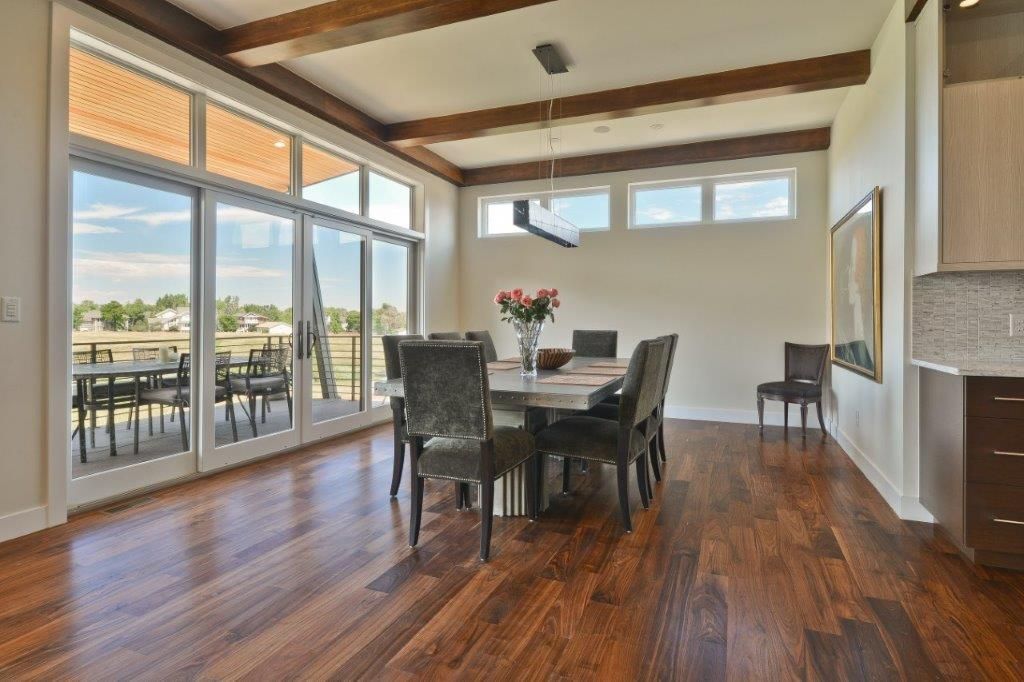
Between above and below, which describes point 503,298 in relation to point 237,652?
above

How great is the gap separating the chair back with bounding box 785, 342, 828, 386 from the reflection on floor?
473 centimetres

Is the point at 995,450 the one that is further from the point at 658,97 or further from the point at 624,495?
the point at 658,97

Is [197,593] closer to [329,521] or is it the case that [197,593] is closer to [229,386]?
[329,521]

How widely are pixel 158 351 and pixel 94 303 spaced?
0.49 meters

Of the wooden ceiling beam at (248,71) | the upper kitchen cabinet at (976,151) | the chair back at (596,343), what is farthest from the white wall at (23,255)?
the upper kitchen cabinet at (976,151)

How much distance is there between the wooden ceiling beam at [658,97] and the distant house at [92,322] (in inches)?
122

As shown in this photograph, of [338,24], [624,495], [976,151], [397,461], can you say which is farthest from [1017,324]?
[338,24]

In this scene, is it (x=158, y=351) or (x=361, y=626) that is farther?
(x=158, y=351)

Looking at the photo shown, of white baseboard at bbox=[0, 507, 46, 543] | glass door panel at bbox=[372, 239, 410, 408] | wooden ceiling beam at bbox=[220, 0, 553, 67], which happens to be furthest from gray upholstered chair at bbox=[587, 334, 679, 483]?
white baseboard at bbox=[0, 507, 46, 543]

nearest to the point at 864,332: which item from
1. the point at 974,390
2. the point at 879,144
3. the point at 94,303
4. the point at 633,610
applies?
the point at 879,144

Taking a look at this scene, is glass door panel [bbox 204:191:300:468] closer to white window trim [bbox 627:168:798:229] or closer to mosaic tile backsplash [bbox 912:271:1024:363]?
white window trim [bbox 627:168:798:229]

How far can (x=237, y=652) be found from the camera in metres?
1.79

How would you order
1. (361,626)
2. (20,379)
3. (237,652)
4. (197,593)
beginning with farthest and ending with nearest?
(20,379) < (197,593) < (361,626) < (237,652)

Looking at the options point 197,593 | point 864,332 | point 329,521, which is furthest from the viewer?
point 864,332
